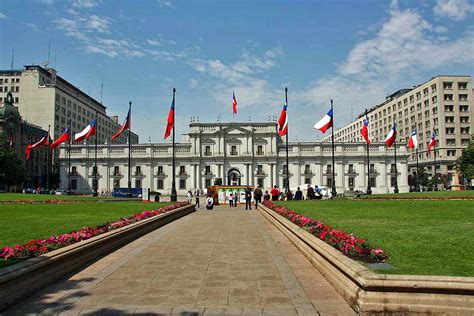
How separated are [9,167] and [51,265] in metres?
64.0

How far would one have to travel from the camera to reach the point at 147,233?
1477 cm

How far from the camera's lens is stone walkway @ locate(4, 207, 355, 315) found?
5664 millimetres

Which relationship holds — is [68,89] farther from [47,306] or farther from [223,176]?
[47,306]

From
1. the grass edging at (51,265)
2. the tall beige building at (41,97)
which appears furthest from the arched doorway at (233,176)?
the grass edging at (51,265)

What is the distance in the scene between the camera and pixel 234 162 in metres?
78.6

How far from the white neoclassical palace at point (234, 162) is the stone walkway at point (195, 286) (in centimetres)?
6724

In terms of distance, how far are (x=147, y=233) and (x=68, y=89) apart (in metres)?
105

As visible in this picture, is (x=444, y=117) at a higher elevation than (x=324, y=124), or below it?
higher

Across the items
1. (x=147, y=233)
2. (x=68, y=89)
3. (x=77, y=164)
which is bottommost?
(x=147, y=233)

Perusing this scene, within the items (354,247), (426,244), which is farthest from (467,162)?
(354,247)

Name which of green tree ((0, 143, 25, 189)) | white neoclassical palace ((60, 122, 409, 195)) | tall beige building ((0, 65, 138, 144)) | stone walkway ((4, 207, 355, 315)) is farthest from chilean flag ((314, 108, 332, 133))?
tall beige building ((0, 65, 138, 144))

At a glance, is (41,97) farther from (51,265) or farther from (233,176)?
(51,265)

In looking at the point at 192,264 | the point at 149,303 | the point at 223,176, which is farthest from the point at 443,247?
the point at 223,176

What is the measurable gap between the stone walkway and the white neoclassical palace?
221ft
